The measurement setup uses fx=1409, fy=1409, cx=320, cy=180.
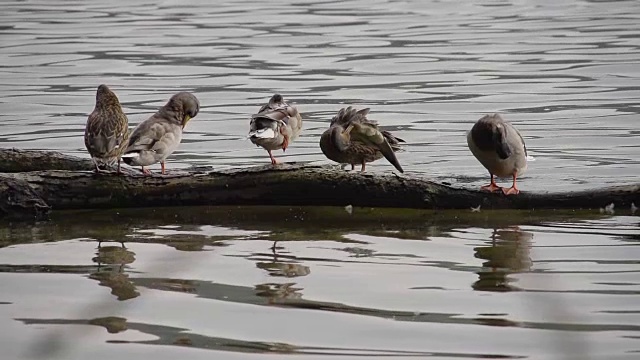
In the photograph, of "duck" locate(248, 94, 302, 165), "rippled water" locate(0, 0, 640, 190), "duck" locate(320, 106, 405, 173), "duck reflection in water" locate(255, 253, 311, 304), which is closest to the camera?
"duck reflection in water" locate(255, 253, 311, 304)

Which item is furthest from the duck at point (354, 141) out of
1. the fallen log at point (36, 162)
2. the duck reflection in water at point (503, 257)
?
the fallen log at point (36, 162)

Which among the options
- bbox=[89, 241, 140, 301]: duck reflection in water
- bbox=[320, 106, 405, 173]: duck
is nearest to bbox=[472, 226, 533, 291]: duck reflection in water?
bbox=[320, 106, 405, 173]: duck

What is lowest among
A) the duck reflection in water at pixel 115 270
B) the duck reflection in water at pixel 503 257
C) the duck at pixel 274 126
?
the duck reflection in water at pixel 115 270

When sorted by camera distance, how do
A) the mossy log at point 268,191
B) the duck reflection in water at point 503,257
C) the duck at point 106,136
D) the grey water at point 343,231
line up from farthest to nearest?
the duck at point 106,136 < the mossy log at point 268,191 < the duck reflection in water at point 503,257 < the grey water at point 343,231

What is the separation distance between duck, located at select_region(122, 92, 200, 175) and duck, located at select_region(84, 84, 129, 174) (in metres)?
0.09

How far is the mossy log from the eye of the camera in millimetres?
10023

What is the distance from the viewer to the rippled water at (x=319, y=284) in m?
6.70

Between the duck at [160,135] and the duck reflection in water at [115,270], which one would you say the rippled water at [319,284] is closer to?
the duck reflection in water at [115,270]

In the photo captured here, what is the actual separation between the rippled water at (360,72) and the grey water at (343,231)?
2.6 inches

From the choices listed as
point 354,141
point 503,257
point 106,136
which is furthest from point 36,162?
point 503,257

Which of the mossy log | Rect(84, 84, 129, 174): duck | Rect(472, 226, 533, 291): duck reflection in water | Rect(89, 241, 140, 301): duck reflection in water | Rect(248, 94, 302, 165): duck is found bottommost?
Rect(89, 241, 140, 301): duck reflection in water

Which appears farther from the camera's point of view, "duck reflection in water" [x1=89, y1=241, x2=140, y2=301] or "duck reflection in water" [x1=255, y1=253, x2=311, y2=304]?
"duck reflection in water" [x1=89, y1=241, x2=140, y2=301]

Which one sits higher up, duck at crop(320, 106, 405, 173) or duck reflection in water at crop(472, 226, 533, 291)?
duck at crop(320, 106, 405, 173)

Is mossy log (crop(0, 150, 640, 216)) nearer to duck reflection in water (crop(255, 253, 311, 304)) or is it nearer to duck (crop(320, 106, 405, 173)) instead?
duck (crop(320, 106, 405, 173))
